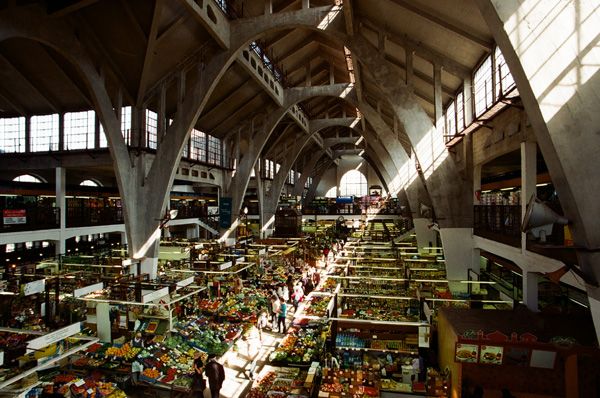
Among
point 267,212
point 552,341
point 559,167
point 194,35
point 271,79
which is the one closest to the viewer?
point 559,167

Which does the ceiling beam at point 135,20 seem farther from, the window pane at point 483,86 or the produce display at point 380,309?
the produce display at point 380,309

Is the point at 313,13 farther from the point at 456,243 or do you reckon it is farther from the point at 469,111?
the point at 456,243

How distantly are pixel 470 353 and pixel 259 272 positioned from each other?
11.5 meters

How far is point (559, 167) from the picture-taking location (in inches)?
137

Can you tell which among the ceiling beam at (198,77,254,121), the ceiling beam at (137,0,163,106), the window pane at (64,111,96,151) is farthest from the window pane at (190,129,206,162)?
the ceiling beam at (137,0,163,106)

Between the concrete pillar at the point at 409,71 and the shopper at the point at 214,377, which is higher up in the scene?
the concrete pillar at the point at 409,71

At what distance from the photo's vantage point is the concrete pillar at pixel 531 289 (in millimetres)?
7633

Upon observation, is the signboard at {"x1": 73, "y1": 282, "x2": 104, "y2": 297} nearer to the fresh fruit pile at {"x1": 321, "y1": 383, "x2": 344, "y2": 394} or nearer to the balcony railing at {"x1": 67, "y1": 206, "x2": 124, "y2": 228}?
the fresh fruit pile at {"x1": 321, "y1": 383, "x2": 344, "y2": 394}

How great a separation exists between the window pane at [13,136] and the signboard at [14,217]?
571 centimetres

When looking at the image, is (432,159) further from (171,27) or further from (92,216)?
(92,216)

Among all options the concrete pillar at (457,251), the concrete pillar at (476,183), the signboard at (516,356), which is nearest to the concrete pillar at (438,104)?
the concrete pillar at (476,183)

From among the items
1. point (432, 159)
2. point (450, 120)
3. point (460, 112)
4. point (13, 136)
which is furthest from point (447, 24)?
point (13, 136)

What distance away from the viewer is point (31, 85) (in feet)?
50.9

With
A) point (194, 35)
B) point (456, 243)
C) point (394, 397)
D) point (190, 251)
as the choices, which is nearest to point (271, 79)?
point (194, 35)
